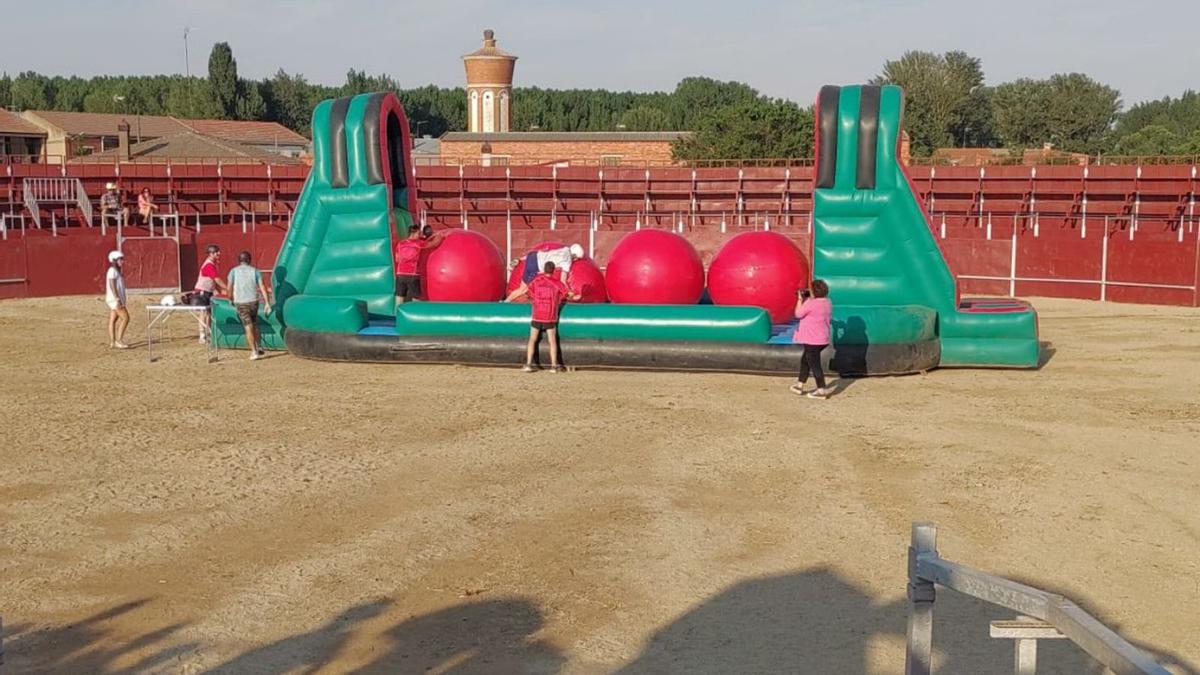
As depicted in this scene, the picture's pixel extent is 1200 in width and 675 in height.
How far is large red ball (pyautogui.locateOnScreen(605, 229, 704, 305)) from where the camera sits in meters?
16.0

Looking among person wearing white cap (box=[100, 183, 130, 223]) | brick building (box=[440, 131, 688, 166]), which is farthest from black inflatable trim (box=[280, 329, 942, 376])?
brick building (box=[440, 131, 688, 166])

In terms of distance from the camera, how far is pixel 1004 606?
10.0 ft

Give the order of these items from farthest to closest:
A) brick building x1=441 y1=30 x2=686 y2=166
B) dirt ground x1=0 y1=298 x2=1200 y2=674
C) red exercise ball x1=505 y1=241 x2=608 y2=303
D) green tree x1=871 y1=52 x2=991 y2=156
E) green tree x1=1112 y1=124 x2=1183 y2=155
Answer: green tree x1=871 y1=52 x2=991 y2=156, green tree x1=1112 y1=124 x2=1183 y2=155, brick building x1=441 y1=30 x2=686 y2=166, red exercise ball x1=505 y1=241 x2=608 y2=303, dirt ground x1=0 y1=298 x2=1200 y2=674

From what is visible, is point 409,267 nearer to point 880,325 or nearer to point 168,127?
point 880,325

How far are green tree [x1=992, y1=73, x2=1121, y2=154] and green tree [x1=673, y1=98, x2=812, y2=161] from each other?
1077 inches

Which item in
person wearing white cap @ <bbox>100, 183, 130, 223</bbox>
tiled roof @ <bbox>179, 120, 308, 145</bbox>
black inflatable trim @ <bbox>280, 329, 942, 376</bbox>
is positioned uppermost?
tiled roof @ <bbox>179, 120, 308, 145</bbox>

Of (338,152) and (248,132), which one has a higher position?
(248,132)

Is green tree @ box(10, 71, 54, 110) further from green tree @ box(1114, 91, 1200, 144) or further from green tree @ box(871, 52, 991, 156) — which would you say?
green tree @ box(1114, 91, 1200, 144)

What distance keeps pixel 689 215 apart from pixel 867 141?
18191 millimetres

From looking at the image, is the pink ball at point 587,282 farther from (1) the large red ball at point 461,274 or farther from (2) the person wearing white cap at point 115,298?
(2) the person wearing white cap at point 115,298

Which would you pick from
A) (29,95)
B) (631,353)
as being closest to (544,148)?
(631,353)

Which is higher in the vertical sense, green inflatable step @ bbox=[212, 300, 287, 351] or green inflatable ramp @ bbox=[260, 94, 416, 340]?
green inflatable ramp @ bbox=[260, 94, 416, 340]

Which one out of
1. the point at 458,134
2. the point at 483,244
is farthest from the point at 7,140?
the point at 483,244

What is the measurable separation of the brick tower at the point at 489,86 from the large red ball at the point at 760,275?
47456 millimetres
